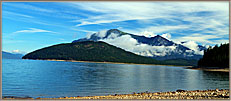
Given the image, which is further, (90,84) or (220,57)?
(220,57)

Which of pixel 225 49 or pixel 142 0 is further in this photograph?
pixel 225 49

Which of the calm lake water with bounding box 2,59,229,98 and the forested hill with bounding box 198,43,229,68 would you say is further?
the forested hill with bounding box 198,43,229,68

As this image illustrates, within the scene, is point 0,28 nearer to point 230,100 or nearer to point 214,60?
point 230,100

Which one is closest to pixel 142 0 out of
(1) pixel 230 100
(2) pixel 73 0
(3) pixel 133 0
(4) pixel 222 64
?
(3) pixel 133 0

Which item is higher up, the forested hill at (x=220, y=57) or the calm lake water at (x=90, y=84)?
the forested hill at (x=220, y=57)

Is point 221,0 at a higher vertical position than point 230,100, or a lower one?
higher

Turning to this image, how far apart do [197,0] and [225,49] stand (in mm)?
182261

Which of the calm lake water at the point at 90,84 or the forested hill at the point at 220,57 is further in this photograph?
the forested hill at the point at 220,57

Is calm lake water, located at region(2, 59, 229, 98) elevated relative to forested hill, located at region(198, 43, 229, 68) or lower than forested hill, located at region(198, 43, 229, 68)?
lower

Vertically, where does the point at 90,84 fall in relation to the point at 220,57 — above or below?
below

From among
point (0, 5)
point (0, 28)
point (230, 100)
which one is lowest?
point (230, 100)

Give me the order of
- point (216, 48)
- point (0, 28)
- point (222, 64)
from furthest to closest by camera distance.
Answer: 1. point (216, 48)
2. point (222, 64)
3. point (0, 28)

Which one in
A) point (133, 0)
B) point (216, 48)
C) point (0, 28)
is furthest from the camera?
point (216, 48)

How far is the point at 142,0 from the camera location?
21.8 meters
